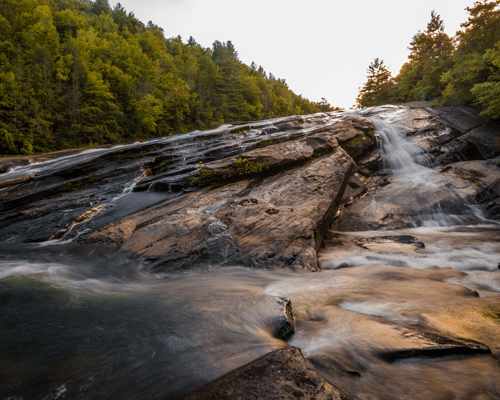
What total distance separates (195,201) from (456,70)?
2022 centimetres

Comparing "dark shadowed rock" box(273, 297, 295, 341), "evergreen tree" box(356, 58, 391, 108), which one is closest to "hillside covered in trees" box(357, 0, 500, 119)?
"evergreen tree" box(356, 58, 391, 108)

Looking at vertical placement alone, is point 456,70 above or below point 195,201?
above

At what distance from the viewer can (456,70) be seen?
15.4m

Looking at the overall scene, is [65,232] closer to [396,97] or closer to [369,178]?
[369,178]

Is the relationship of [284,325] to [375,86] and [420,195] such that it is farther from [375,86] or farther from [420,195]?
[375,86]

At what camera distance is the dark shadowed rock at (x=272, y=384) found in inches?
52.6

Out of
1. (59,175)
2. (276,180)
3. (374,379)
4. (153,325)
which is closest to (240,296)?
(153,325)

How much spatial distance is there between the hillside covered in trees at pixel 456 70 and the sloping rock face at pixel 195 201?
951cm

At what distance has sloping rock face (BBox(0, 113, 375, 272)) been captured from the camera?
5.19m

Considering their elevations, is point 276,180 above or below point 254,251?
above

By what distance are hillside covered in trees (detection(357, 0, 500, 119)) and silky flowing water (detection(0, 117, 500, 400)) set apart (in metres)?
12.8

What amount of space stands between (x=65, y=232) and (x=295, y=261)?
573 centimetres

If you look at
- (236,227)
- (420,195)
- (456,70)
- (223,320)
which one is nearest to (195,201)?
(236,227)

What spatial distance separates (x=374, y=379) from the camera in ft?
6.11
